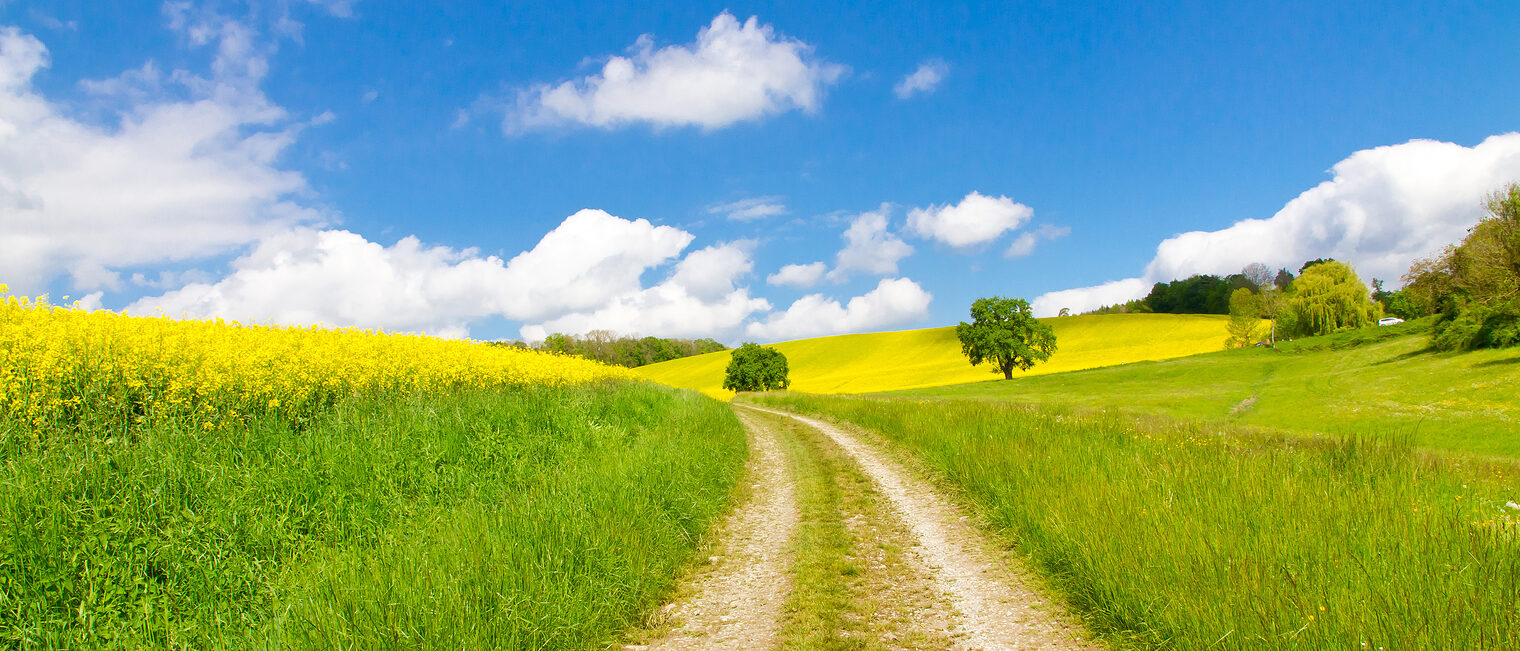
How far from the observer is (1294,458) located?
787cm

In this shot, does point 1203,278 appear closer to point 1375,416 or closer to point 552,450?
point 1375,416

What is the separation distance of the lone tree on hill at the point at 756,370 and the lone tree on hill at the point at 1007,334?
Answer: 2281 centimetres

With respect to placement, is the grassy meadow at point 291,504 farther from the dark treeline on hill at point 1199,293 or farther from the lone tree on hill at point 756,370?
the dark treeline on hill at point 1199,293

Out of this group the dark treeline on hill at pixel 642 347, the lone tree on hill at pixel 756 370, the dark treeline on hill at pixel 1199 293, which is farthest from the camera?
the dark treeline on hill at pixel 1199 293

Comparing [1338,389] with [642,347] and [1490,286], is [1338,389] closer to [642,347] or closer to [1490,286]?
[1490,286]

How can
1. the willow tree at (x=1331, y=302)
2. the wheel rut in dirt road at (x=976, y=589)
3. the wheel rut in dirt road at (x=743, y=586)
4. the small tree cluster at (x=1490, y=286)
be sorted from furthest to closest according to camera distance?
the willow tree at (x=1331, y=302) < the small tree cluster at (x=1490, y=286) < the wheel rut in dirt road at (x=743, y=586) < the wheel rut in dirt road at (x=976, y=589)

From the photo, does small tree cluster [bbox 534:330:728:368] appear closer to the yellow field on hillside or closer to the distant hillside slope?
the distant hillside slope

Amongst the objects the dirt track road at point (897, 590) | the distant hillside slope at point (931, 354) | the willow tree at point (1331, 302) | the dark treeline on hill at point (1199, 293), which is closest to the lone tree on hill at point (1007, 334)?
the distant hillside slope at point (931, 354)

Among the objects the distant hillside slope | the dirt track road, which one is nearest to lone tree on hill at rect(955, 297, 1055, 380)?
the distant hillside slope

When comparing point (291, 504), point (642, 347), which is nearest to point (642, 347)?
point (642, 347)

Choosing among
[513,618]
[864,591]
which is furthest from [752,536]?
[513,618]

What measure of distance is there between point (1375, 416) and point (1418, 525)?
26478 mm

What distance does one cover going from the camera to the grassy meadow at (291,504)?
13.7 feet

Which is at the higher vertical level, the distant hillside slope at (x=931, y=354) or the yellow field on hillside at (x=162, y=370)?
the yellow field on hillside at (x=162, y=370)
